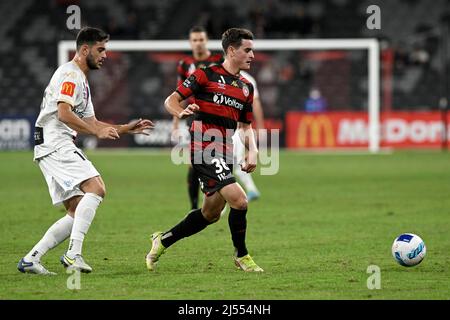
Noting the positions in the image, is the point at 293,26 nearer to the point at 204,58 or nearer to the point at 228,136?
Answer: the point at 204,58

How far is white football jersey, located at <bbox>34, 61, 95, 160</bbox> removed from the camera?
8891 millimetres

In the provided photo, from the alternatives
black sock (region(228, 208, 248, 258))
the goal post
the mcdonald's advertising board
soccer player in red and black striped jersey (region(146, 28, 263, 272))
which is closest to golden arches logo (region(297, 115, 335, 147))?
the mcdonald's advertising board

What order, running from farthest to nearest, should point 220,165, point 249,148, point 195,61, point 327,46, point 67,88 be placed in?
point 327,46, point 195,61, point 249,148, point 220,165, point 67,88

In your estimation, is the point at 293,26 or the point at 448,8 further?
the point at 448,8

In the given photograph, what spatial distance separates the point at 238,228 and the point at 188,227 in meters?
0.53

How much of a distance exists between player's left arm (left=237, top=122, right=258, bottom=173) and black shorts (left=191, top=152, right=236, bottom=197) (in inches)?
9.8

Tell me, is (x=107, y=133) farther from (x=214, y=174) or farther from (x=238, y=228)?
(x=238, y=228)

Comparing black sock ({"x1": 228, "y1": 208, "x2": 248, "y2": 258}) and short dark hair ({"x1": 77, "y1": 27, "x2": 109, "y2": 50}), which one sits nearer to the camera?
short dark hair ({"x1": 77, "y1": 27, "x2": 109, "y2": 50})

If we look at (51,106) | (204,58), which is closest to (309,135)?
(204,58)

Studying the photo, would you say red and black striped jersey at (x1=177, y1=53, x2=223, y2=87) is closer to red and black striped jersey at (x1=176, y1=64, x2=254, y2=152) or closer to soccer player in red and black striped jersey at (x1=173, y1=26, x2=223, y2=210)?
soccer player in red and black striped jersey at (x1=173, y1=26, x2=223, y2=210)

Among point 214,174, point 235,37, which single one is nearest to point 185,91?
point 235,37

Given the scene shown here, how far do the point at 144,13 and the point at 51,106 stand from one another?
30953mm

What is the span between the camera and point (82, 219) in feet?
29.3
